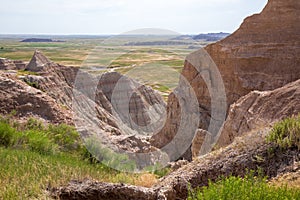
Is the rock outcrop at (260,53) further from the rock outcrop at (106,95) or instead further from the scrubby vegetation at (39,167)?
the rock outcrop at (106,95)

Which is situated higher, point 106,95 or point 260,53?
point 260,53

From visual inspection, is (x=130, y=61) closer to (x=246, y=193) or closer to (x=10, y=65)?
(x=10, y=65)

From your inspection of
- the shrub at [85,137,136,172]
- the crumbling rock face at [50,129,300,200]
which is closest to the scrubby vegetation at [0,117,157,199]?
the shrub at [85,137,136,172]

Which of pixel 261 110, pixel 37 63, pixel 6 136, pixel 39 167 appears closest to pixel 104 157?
pixel 6 136

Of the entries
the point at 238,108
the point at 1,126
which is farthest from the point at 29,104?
the point at 238,108

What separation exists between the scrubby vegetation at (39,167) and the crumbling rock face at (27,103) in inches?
150

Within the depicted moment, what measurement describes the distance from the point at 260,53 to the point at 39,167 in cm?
1704

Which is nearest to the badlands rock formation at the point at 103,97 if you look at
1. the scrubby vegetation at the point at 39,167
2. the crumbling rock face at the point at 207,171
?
the scrubby vegetation at the point at 39,167

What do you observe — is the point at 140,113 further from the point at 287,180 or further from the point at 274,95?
the point at 287,180

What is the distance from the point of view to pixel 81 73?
47.8 metres

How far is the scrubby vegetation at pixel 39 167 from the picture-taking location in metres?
6.09

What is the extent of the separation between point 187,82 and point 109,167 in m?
18.0

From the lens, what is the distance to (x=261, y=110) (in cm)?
1312

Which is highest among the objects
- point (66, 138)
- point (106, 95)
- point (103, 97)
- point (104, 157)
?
point (66, 138)
